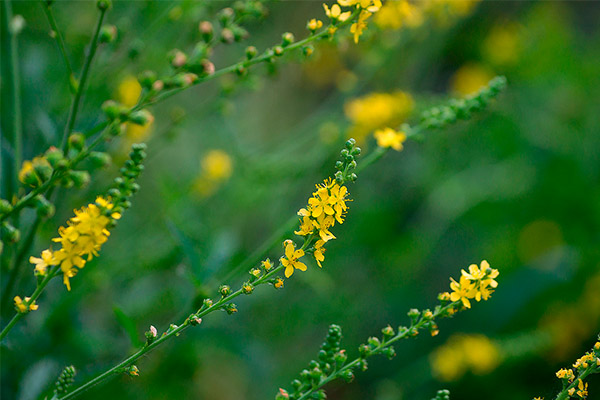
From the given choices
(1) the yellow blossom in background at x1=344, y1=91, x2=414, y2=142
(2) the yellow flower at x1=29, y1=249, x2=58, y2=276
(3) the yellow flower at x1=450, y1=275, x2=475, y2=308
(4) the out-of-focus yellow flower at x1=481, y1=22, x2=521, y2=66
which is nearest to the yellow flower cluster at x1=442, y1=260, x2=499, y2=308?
(3) the yellow flower at x1=450, y1=275, x2=475, y2=308

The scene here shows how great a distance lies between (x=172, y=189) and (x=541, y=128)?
324cm

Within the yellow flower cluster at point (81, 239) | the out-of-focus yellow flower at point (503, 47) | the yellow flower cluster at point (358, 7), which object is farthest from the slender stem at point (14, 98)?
the out-of-focus yellow flower at point (503, 47)

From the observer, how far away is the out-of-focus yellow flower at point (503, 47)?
5.32m

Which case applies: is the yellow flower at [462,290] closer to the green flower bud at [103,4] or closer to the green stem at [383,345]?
the green stem at [383,345]

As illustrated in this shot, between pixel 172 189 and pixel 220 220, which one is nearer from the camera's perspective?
pixel 172 189

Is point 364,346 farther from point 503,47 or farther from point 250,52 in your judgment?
point 503,47

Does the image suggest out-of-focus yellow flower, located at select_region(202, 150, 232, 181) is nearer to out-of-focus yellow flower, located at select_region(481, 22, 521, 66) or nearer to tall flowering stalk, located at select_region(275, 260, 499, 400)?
tall flowering stalk, located at select_region(275, 260, 499, 400)

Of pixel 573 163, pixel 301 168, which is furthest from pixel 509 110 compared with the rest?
pixel 301 168

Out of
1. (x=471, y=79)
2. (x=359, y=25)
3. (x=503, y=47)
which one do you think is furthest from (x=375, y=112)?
(x=503, y=47)

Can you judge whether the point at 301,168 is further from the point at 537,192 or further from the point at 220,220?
the point at 537,192

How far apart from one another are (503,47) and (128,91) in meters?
3.83

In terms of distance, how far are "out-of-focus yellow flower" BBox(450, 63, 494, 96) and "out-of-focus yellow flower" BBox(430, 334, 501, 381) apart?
2192 millimetres

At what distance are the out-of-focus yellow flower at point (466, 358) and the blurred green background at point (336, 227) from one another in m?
0.01

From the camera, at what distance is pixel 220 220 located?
11.8 feet
